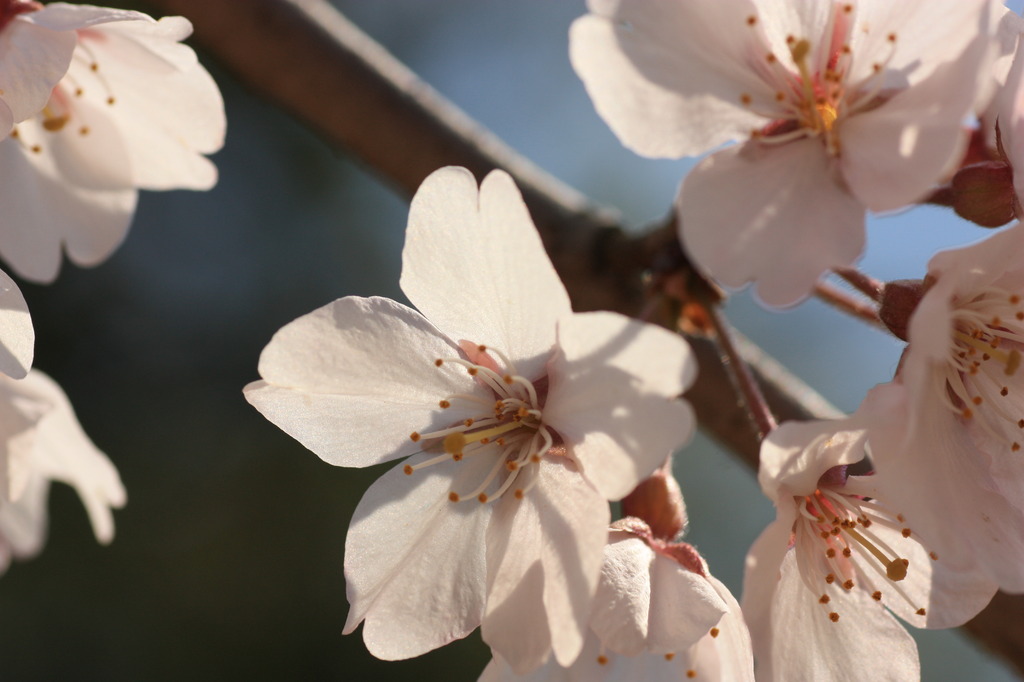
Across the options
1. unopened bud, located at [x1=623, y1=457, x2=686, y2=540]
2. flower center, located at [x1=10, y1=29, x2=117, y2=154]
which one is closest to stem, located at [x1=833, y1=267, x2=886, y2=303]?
unopened bud, located at [x1=623, y1=457, x2=686, y2=540]

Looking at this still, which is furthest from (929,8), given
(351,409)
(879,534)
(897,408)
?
(351,409)

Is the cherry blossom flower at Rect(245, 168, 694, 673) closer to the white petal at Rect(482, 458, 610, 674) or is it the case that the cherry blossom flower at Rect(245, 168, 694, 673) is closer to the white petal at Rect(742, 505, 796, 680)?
the white petal at Rect(482, 458, 610, 674)

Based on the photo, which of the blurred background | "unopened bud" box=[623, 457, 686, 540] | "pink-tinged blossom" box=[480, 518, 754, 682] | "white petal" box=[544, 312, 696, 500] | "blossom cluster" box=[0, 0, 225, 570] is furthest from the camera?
the blurred background

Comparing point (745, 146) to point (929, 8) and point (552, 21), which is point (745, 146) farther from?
point (552, 21)

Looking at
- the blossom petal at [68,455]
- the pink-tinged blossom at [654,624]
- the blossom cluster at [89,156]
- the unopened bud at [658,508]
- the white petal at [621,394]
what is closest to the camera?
the white petal at [621,394]

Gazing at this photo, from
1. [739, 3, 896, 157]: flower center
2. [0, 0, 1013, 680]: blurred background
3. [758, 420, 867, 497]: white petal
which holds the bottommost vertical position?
[0, 0, 1013, 680]: blurred background

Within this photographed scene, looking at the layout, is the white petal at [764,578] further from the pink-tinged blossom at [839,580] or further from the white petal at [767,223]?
the white petal at [767,223]

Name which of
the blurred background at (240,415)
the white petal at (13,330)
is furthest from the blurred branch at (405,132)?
the blurred background at (240,415)

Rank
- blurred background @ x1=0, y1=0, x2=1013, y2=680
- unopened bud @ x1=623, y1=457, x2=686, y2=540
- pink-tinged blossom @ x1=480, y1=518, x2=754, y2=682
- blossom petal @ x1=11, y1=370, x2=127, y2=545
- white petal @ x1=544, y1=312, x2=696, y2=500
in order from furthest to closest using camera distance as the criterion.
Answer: blurred background @ x1=0, y1=0, x2=1013, y2=680 → blossom petal @ x1=11, y1=370, x2=127, y2=545 → unopened bud @ x1=623, y1=457, x2=686, y2=540 → pink-tinged blossom @ x1=480, y1=518, x2=754, y2=682 → white petal @ x1=544, y1=312, x2=696, y2=500
